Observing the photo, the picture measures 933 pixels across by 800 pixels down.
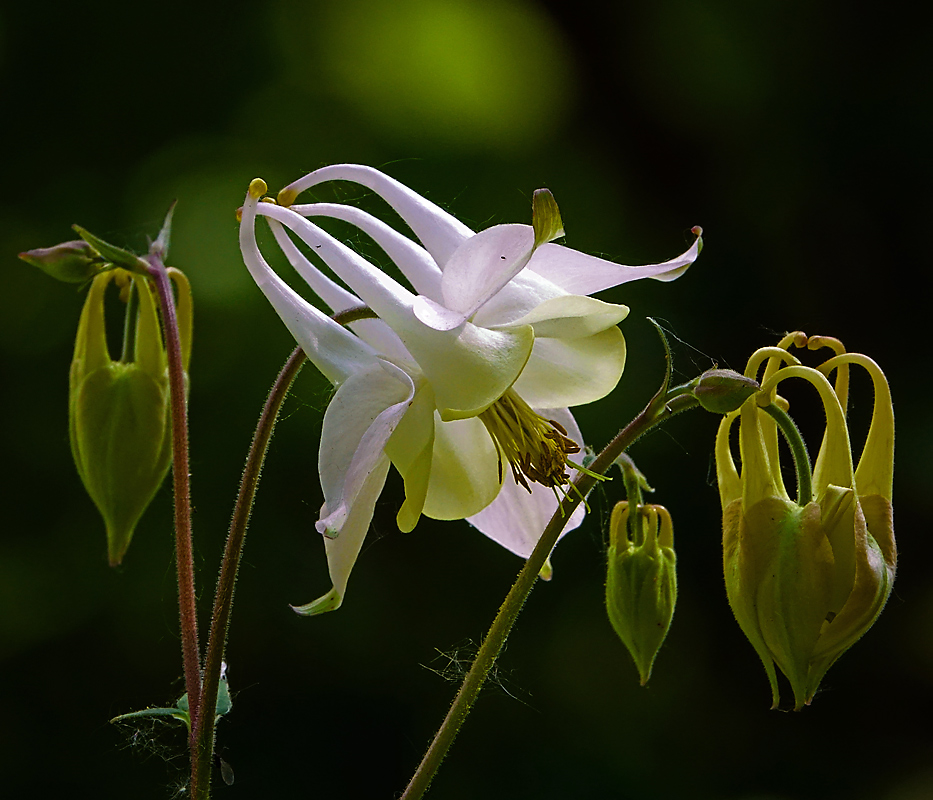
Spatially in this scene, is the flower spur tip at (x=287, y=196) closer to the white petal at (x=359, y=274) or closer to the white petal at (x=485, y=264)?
the white petal at (x=359, y=274)

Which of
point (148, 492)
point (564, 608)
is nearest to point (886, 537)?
point (148, 492)

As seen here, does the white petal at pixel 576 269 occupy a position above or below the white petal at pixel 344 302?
above

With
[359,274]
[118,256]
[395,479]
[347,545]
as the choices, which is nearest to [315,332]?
[359,274]

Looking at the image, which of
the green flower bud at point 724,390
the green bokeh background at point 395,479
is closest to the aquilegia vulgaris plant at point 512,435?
the green flower bud at point 724,390

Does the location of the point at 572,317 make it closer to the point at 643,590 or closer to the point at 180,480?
the point at 643,590

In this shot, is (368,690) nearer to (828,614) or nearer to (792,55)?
(828,614)

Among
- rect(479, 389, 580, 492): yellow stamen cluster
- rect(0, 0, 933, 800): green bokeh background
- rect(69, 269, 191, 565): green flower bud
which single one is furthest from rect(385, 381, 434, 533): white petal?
rect(0, 0, 933, 800): green bokeh background
